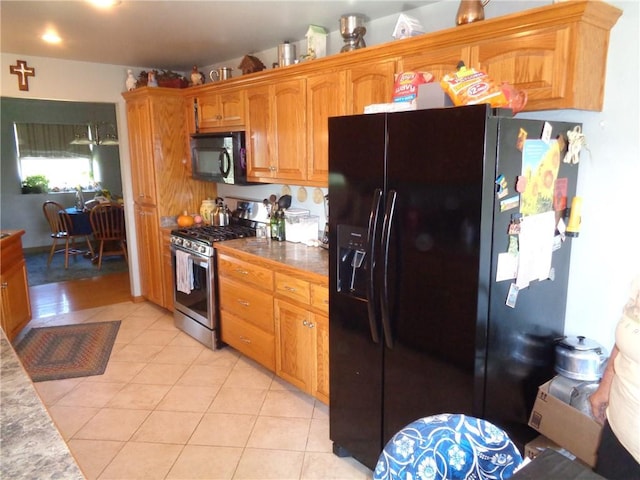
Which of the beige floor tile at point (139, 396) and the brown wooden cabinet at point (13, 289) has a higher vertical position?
the brown wooden cabinet at point (13, 289)

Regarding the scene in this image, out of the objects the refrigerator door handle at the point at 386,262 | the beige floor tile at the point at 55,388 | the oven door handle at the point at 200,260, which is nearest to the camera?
the refrigerator door handle at the point at 386,262

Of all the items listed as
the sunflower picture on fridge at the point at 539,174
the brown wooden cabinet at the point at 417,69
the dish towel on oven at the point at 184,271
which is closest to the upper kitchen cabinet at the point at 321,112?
the brown wooden cabinet at the point at 417,69

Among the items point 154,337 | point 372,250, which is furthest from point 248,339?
point 372,250

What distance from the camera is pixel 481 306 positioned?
5.70 feet

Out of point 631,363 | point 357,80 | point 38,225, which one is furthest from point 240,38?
point 38,225

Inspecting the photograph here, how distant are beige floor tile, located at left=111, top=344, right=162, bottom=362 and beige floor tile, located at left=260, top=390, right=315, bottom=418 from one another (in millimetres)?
1202

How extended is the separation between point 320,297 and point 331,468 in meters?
0.91

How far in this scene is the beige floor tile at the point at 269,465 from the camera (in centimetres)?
229

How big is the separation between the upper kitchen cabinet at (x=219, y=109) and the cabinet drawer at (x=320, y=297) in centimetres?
165

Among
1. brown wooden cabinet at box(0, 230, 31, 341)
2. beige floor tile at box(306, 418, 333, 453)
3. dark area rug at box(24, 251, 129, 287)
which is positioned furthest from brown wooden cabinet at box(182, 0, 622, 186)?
dark area rug at box(24, 251, 129, 287)

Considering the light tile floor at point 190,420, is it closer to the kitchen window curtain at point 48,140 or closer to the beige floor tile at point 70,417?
the beige floor tile at point 70,417

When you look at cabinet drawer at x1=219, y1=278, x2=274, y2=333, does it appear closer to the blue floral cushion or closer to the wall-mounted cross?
the blue floral cushion

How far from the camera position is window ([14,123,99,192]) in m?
7.45

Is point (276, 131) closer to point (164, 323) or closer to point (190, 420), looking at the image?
point (190, 420)
